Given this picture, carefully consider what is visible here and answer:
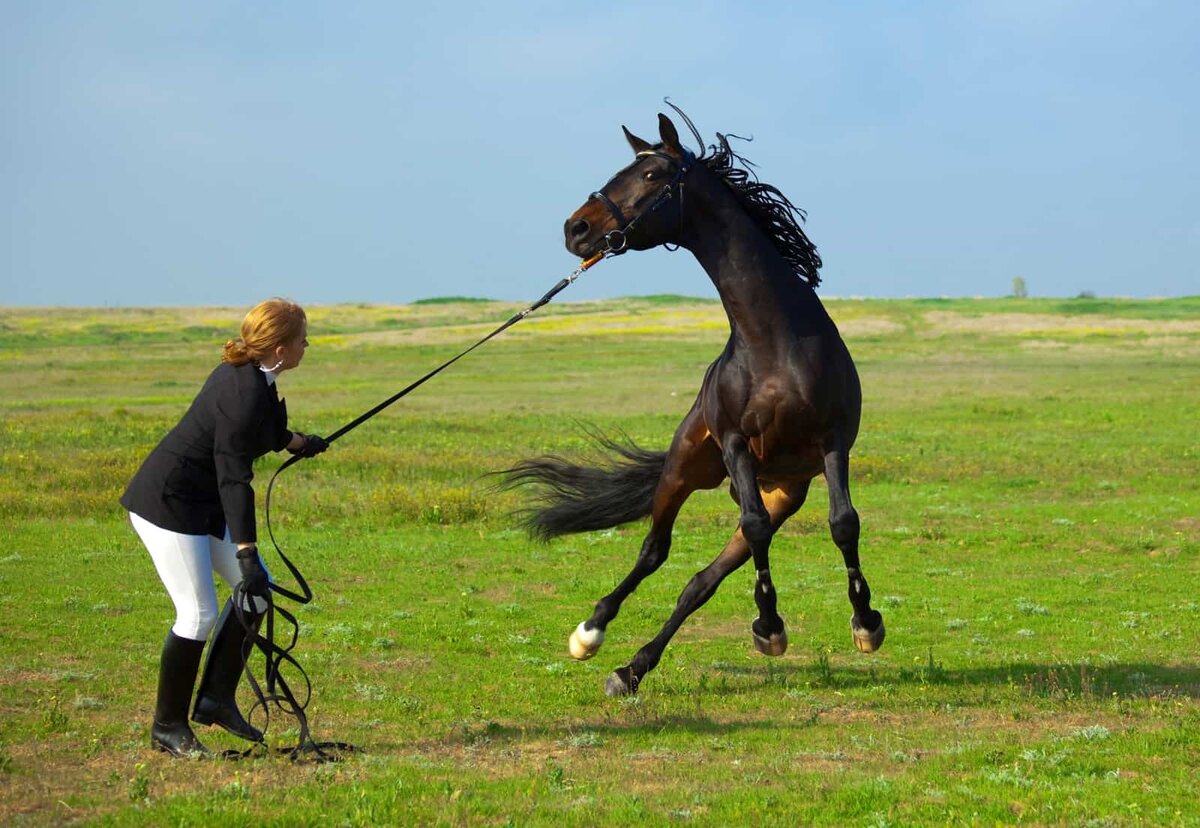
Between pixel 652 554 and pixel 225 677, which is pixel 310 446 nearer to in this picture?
pixel 225 677

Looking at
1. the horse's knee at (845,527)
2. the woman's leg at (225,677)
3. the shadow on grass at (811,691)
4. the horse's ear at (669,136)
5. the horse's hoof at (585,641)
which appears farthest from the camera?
the horse's hoof at (585,641)

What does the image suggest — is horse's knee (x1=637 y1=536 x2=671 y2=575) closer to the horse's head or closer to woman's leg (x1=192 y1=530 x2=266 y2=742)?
the horse's head

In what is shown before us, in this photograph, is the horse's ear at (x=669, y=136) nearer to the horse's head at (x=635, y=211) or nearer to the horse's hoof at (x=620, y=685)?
the horse's head at (x=635, y=211)

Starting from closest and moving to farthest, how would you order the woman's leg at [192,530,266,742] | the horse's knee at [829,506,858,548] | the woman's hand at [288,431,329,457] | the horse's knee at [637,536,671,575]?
the woman's leg at [192,530,266,742] → the woman's hand at [288,431,329,457] → the horse's knee at [829,506,858,548] → the horse's knee at [637,536,671,575]

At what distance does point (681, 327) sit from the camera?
7550cm

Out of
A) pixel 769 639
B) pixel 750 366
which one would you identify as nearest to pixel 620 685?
pixel 769 639

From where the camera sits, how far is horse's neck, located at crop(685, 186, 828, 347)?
25.0ft

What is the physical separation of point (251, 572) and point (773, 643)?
11.5 feet

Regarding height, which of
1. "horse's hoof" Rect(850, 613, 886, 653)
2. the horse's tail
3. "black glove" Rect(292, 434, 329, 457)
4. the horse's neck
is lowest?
"horse's hoof" Rect(850, 613, 886, 653)

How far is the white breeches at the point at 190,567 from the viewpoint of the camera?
19.6 ft

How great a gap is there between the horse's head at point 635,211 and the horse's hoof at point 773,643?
2.49 m

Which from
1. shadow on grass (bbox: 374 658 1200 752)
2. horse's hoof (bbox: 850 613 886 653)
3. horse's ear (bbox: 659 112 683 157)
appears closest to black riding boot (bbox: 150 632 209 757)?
shadow on grass (bbox: 374 658 1200 752)

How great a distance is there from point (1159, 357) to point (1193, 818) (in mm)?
51686

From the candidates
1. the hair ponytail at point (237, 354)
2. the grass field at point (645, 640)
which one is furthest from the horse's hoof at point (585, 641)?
the hair ponytail at point (237, 354)
